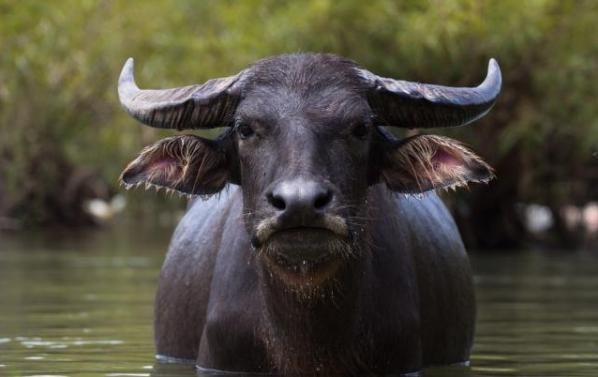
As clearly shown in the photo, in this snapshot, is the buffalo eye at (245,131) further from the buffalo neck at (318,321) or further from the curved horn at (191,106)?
the buffalo neck at (318,321)

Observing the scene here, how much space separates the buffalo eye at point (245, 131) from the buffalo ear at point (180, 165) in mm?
279

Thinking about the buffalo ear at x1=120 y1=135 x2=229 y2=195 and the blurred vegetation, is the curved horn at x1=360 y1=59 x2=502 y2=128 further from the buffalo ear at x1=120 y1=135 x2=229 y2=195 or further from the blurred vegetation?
the blurred vegetation

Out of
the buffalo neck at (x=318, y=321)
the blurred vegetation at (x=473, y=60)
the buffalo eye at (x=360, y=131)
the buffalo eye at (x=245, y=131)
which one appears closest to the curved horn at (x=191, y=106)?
the buffalo eye at (x=245, y=131)

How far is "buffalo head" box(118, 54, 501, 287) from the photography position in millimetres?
7836

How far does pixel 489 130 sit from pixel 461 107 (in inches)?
789

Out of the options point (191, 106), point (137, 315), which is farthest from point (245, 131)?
point (137, 315)

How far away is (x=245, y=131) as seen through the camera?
325 inches

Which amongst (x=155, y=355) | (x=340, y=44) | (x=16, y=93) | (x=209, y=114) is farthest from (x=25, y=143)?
(x=209, y=114)

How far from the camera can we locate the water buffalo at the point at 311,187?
7785 millimetres

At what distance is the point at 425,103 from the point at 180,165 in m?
1.32

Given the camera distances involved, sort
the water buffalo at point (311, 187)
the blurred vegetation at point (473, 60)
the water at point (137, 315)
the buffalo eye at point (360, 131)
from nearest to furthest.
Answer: the water buffalo at point (311, 187)
the buffalo eye at point (360, 131)
the water at point (137, 315)
the blurred vegetation at point (473, 60)

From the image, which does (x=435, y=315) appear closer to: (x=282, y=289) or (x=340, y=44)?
(x=282, y=289)

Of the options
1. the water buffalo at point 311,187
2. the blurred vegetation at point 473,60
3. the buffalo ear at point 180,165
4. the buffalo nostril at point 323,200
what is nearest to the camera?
the buffalo nostril at point 323,200

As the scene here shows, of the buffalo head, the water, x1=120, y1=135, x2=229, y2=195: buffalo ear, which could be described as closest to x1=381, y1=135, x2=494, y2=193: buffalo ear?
the buffalo head
